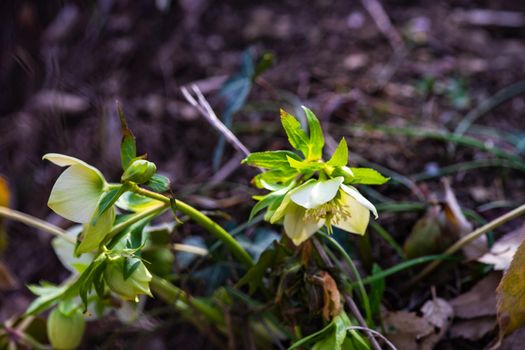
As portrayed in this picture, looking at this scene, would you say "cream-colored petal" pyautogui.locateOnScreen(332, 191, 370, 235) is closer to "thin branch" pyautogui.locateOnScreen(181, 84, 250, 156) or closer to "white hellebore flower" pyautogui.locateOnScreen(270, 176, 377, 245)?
"white hellebore flower" pyautogui.locateOnScreen(270, 176, 377, 245)

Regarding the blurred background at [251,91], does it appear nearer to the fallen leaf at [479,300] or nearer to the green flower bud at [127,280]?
the fallen leaf at [479,300]

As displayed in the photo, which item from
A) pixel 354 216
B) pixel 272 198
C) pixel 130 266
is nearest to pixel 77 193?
pixel 130 266

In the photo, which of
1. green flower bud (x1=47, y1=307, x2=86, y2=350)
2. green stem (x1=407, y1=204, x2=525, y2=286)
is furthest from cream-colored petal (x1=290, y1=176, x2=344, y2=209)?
green flower bud (x1=47, y1=307, x2=86, y2=350)

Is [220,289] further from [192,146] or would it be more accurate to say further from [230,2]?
[230,2]

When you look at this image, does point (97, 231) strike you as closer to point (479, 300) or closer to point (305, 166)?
point (305, 166)

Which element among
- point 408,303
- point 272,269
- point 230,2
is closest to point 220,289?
point 272,269

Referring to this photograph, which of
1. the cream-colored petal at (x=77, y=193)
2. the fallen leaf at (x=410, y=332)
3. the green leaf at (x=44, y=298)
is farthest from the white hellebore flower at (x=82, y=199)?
the fallen leaf at (x=410, y=332)
